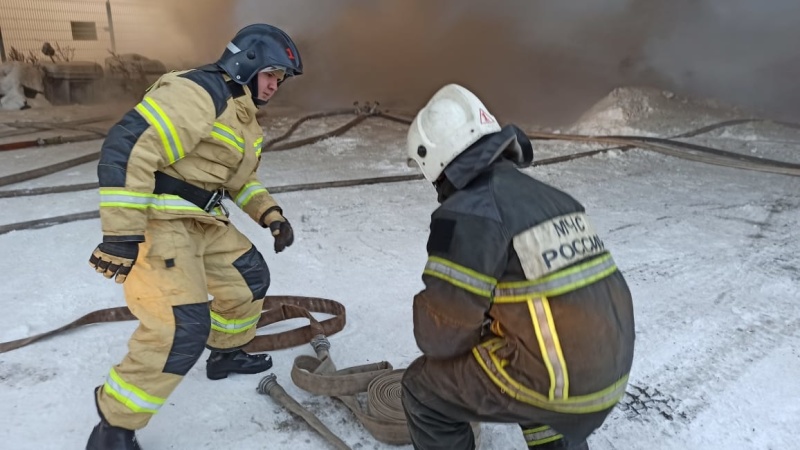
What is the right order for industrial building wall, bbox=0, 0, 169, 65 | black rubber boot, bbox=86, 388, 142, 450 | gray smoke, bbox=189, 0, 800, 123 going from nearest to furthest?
black rubber boot, bbox=86, 388, 142, 450, gray smoke, bbox=189, 0, 800, 123, industrial building wall, bbox=0, 0, 169, 65

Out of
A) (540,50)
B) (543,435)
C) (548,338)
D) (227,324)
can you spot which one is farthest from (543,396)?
(540,50)

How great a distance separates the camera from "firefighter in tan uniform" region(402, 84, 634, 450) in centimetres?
156

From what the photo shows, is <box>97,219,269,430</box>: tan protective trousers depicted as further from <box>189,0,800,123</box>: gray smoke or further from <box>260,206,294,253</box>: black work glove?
<box>189,0,800,123</box>: gray smoke

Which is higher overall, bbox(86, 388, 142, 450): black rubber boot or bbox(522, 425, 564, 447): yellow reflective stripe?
bbox(522, 425, 564, 447): yellow reflective stripe

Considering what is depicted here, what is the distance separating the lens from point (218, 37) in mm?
17609

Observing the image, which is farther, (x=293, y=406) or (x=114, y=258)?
(x=293, y=406)

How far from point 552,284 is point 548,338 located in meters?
0.14

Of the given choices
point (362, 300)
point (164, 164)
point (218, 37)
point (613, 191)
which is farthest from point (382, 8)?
point (164, 164)

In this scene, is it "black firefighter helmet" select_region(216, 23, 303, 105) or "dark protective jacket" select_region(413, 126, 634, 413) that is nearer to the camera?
"dark protective jacket" select_region(413, 126, 634, 413)

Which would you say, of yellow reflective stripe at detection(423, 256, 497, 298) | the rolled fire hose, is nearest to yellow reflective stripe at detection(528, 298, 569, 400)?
yellow reflective stripe at detection(423, 256, 497, 298)

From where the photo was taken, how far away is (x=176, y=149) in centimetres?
219

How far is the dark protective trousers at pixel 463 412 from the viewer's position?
1681 mm

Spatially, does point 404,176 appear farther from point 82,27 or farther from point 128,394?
point 82,27

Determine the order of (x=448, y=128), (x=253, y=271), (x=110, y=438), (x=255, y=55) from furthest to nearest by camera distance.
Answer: (x=253, y=271) < (x=255, y=55) < (x=110, y=438) < (x=448, y=128)
